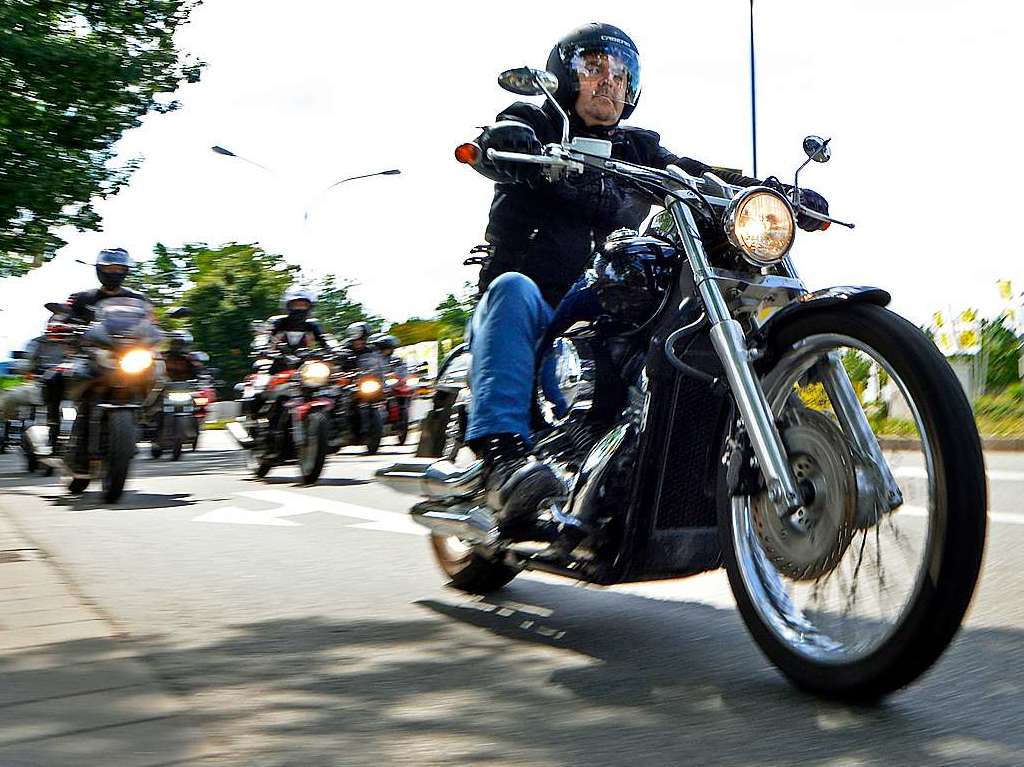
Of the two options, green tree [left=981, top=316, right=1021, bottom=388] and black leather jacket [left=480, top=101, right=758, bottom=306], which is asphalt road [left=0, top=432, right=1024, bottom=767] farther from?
green tree [left=981, top=316, right=1021, bottom=388]

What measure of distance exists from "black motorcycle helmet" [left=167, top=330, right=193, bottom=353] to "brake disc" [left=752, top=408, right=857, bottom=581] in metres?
9.69

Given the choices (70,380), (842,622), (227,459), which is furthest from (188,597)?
(227,459)

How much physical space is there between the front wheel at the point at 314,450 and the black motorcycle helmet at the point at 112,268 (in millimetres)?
2082

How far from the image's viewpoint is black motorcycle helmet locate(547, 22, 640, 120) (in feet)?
14.1

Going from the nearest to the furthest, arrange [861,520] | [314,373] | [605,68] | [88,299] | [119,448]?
[861,520] → [605,68] → [119,448] → [88,299] → [314,373]

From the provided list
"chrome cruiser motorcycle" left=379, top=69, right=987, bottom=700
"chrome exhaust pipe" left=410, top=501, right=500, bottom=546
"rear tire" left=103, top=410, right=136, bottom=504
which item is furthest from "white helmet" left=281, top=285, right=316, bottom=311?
"chrome cruiser motorcycle" left=379, top=69, right=987, bottom=700

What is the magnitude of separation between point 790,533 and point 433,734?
104cm

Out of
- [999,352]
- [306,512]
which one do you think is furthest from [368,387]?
[999,352]

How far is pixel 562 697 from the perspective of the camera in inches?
131

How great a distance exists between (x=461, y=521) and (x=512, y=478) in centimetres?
38

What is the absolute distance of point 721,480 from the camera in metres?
3.47

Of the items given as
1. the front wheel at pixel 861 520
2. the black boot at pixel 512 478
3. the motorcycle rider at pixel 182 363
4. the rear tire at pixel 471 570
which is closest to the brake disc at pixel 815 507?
the front wheel at pixel 861 520

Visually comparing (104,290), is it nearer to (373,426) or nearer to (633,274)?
(373,426)

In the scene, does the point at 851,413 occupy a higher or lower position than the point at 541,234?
lower
